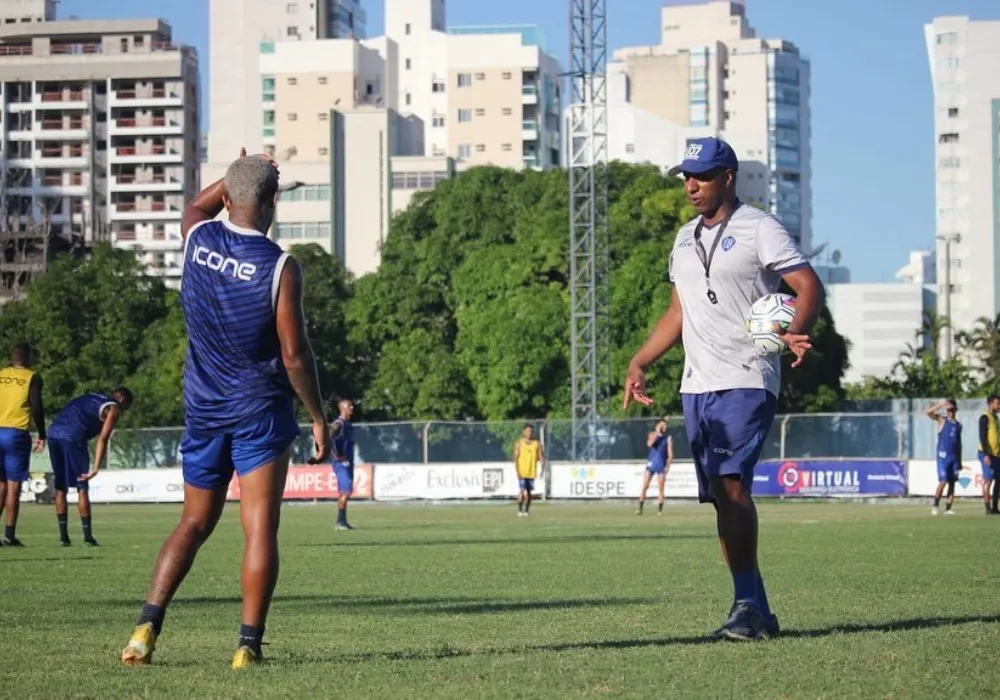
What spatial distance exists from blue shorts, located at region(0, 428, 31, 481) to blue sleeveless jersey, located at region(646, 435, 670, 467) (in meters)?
19.5

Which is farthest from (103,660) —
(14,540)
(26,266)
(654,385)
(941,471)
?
(26,266)

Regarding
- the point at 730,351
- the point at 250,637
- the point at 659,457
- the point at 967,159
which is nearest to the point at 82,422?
the point at 730,351

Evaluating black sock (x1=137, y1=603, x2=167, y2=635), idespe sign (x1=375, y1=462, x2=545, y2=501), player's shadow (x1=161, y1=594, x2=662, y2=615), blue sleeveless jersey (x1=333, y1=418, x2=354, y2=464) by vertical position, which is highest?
black sock (x1=137, y1=603, x2=167, y2=635)

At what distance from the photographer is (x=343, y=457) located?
1048 inches

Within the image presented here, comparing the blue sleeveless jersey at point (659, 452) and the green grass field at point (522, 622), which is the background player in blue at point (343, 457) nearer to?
the green grass field at point (522, 622)

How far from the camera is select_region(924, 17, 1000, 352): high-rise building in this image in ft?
493

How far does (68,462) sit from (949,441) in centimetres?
1736

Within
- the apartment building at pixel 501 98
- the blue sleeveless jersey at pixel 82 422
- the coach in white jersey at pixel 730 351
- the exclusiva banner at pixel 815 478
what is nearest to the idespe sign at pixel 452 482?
the exclusiva banner at pixel 815 478

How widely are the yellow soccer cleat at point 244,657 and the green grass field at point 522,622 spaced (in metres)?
0.08

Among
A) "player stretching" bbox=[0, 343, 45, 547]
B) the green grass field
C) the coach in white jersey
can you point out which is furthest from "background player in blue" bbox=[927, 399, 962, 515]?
the coach in white jersey

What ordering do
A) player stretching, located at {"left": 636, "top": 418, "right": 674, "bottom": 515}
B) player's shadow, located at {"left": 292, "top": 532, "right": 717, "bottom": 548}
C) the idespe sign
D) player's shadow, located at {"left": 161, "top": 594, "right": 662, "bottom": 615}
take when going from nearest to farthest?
player's shadow, located at {"left": 161, "top": 594, "right": 662, "bottom": 615}, player's shadow, located at {"left": 292, "top": 532, "right": 717, "bottom": 548}, player stretching, located at {"left": 636, "top": 418, "right": 674, "bottom": 515}, the idespe sign

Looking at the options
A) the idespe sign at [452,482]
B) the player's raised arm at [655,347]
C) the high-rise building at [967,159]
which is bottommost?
the idespe sign at [452,482]

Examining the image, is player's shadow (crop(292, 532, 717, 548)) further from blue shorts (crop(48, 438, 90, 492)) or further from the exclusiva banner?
the exclusiva banner

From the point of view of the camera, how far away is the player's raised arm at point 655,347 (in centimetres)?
919
